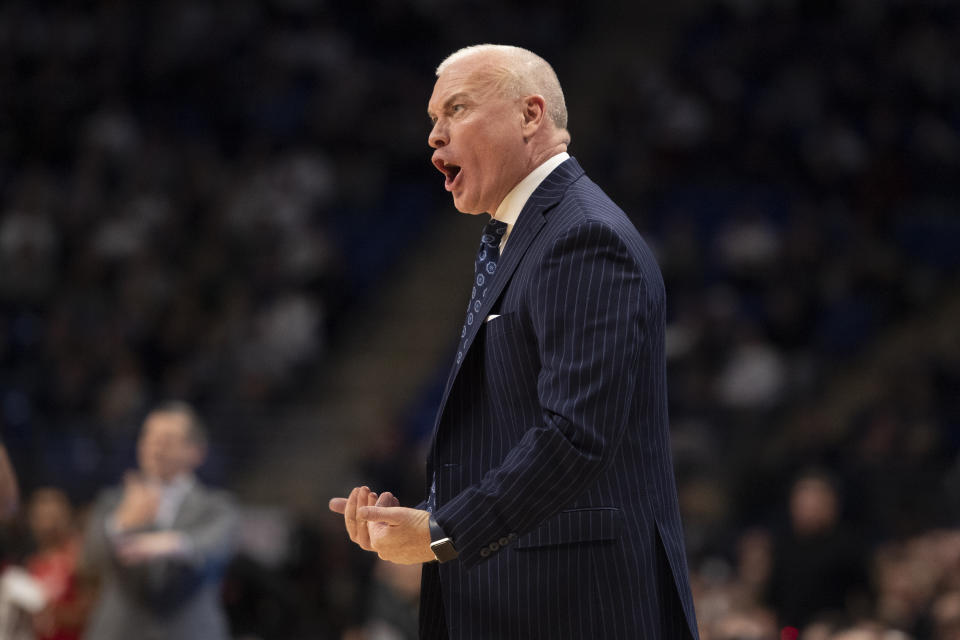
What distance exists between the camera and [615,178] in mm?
12102

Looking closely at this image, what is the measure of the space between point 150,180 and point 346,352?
245cm

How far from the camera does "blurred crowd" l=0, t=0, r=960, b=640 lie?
27.4 ft

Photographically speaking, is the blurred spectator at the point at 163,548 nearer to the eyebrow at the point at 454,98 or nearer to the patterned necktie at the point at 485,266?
the patterned necktie at the point at 485,266

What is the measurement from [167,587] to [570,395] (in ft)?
12.7

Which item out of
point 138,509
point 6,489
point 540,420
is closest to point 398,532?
point 540,420

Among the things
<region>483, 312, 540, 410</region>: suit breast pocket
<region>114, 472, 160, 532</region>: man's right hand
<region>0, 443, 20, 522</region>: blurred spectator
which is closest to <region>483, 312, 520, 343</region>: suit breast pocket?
<region>483, 312, 540, 410</region>: suit breast pocket

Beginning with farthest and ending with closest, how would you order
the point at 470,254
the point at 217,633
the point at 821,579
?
the point at 470,254 → the point at 821,579 → the point at 217,633

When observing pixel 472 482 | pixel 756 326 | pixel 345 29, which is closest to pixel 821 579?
pixel 756 326

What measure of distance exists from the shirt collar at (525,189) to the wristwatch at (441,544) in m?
0.65

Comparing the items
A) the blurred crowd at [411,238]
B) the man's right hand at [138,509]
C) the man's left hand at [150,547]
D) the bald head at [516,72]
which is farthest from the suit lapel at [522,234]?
the blurred crowd at [411,238]

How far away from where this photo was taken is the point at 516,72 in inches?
99.3

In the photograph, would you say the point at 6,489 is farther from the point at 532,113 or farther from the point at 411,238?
the point at 411,238

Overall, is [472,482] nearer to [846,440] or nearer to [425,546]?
[425,546]

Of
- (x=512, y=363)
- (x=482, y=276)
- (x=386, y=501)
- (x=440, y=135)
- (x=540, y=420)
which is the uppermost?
(x=440, y=135)
